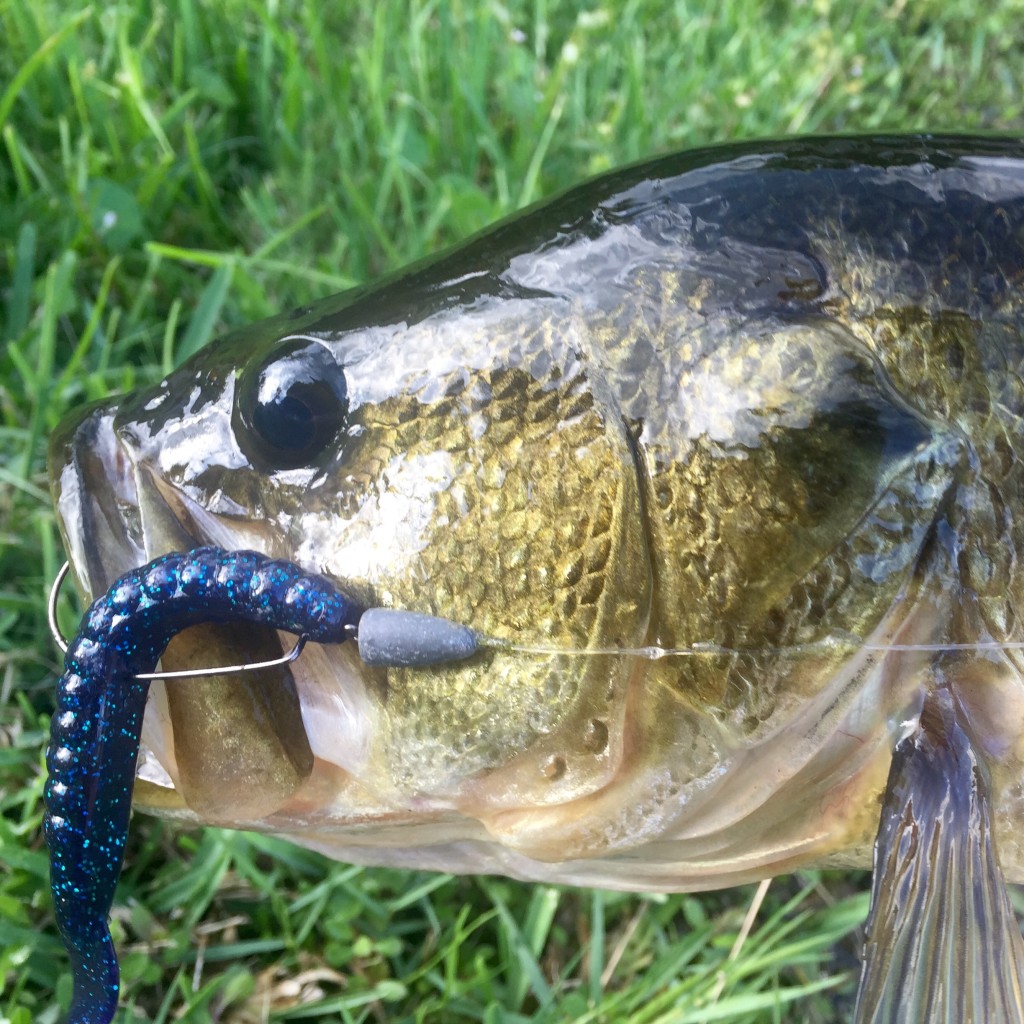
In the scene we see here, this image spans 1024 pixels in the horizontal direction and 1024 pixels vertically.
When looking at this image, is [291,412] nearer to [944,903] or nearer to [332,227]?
[944,903]

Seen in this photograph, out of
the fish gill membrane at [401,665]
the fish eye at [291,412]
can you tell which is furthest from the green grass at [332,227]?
the fish eye at [291,412]

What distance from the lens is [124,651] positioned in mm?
1050

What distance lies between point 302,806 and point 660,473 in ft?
Answer: 1.96

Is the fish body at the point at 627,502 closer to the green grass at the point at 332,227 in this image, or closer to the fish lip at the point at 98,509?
the fish lip at the point at 98,509

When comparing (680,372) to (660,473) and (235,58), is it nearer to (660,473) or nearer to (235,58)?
(660,473)

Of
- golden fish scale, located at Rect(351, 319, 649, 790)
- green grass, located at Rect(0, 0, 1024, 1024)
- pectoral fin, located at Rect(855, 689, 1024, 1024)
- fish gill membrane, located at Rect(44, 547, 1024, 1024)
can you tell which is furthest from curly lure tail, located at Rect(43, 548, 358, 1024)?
pectoral fin, located at Rect(855, 689, 1024, 1024)

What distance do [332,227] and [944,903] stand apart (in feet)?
7.34

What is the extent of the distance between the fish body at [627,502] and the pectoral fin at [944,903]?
36 mm

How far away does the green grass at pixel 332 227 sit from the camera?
162 centimetres

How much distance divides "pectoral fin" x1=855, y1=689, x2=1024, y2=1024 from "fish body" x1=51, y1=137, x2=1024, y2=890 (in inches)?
1.4

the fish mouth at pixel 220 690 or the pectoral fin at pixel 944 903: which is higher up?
the fish mouth at pixel 220 690

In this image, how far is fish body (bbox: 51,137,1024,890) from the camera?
1.06 meters

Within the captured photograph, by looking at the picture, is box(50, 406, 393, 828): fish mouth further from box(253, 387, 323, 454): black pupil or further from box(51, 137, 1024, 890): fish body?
box(253, 387, 323, 454): black pupil

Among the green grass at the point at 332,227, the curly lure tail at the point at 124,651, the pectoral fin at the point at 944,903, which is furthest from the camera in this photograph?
the green grass at the point at 332,227
